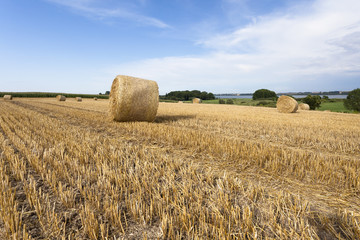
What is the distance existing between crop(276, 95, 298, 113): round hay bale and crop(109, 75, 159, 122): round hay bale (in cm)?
1357

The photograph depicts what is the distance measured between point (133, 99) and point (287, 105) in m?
14.9

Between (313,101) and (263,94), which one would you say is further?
(263,94)

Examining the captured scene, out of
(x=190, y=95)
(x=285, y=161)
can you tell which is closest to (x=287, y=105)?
(x=285, y=161)

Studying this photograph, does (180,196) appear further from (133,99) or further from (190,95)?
(190,95)

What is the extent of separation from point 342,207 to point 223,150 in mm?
2345

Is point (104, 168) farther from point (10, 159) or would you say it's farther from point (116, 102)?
point (116, 102)

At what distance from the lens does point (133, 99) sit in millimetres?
8391

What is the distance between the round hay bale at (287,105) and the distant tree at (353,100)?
56.8 feet

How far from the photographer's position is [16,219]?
1.90 m

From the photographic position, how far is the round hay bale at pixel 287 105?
1727 centimetres

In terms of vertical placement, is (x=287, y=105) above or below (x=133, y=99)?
below

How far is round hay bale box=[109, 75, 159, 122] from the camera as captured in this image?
827 centimetres

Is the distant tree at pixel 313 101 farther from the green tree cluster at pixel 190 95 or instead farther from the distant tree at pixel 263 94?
the green tree cluster at pixel 190 95

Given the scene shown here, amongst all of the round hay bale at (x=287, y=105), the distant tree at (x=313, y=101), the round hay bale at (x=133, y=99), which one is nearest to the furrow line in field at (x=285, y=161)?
the round hay bale at (x=133, y=99)
